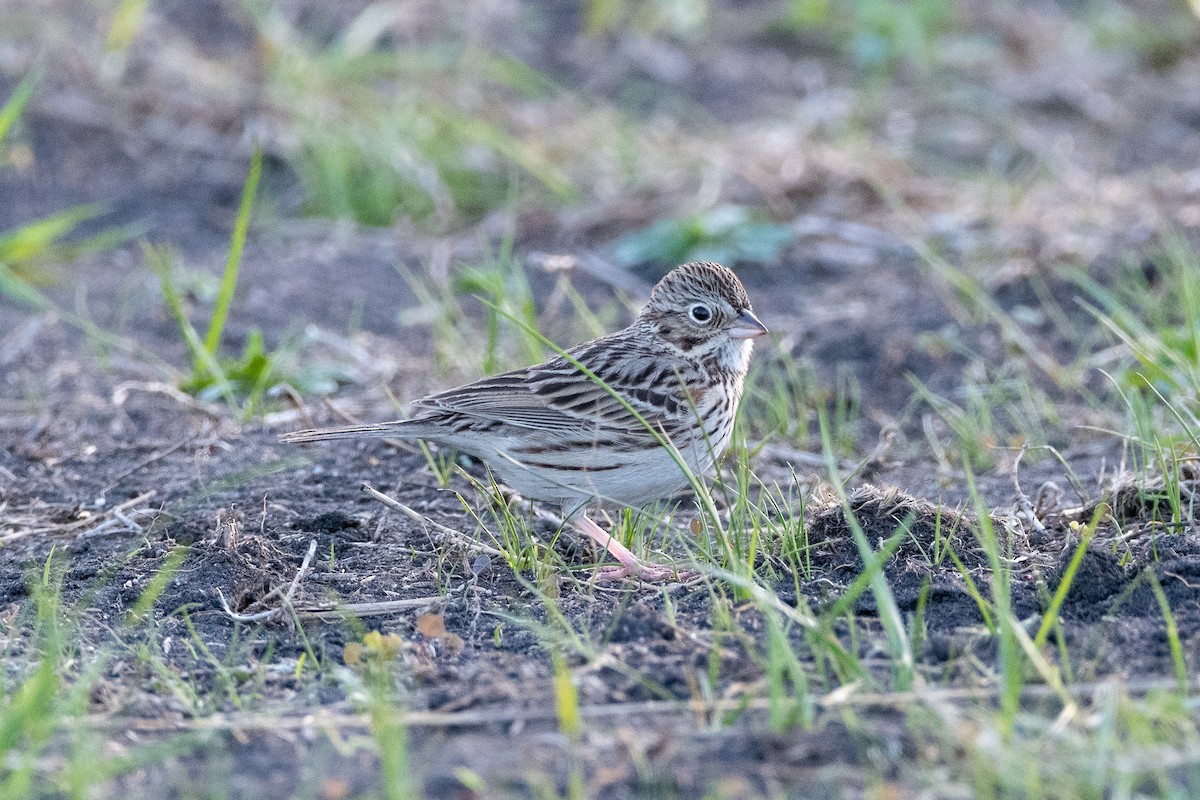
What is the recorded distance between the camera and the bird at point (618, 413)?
16.0 feet

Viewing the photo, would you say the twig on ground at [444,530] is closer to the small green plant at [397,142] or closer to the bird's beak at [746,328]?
the bird's beak at [746,328]

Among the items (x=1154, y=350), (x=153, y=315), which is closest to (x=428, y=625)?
(x=1154, y=350)

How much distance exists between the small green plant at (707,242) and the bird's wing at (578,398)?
10.0ft

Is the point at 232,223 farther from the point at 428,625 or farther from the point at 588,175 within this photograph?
the point at 428,625

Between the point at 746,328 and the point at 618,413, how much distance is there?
66 cm

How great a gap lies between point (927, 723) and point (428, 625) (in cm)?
153

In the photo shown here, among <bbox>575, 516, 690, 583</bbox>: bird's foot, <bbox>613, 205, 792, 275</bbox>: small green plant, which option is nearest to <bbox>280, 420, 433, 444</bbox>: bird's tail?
<bbox>575, 516, 690, 583</bbox>: bird's foot

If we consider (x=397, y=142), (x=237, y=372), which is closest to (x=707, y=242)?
(x=397, y=142)

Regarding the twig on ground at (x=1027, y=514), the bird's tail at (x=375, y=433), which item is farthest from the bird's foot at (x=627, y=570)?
the twig on ground at (x=1027, y=514)

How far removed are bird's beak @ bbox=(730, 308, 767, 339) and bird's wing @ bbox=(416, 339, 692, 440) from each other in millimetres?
303

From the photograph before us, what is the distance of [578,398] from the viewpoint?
5074mm

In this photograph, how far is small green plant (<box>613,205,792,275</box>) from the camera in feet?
27.1

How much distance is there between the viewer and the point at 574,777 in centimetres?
297

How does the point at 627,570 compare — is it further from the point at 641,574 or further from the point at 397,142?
the point at 397,142
